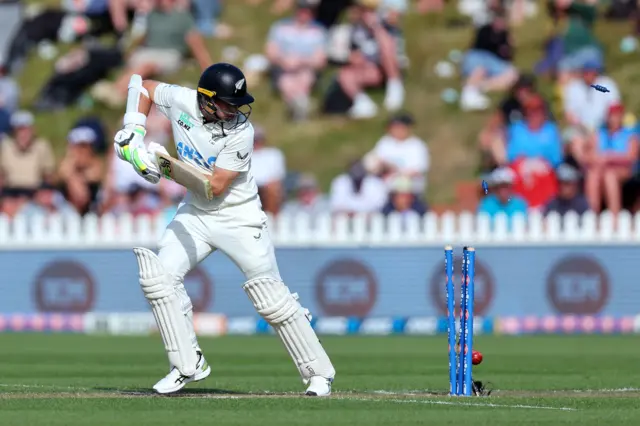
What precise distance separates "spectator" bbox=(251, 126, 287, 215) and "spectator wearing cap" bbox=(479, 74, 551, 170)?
2.43 meters

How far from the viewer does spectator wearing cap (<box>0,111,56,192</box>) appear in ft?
59.1

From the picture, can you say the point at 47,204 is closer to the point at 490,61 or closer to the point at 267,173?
the point at 267,173

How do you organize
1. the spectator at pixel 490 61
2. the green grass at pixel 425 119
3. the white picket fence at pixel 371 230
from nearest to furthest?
the white picket fence at pixel 371 230 < the spectator at pixel 490 61 < the green grass at pixel 425 119

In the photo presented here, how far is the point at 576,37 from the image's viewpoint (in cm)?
1862

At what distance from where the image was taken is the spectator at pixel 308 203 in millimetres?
17141

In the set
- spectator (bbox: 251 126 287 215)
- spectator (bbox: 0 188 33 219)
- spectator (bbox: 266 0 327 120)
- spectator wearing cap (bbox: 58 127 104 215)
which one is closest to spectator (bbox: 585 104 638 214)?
spectator (bbox: 251 126 287 215)

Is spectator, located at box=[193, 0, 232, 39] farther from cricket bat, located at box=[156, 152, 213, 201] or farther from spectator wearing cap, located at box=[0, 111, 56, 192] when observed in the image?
cricket bat, located at box=[156, 152, 213, 201]

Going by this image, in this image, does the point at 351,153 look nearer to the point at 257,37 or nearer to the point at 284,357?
the point at 257,37

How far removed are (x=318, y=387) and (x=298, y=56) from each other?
10.8m

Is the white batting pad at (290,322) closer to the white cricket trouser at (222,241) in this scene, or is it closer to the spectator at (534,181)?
the white cricket trouser at (222,241)

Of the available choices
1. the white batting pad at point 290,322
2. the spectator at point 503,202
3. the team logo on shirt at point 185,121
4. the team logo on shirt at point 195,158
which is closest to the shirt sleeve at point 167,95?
the team logo on shirt at point 185,121

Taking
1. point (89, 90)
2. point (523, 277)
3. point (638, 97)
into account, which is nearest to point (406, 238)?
point (523, 277)

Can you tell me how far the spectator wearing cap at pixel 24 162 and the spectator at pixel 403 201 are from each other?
13.7 ft

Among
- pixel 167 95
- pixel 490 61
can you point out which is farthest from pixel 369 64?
pixel 167 95
